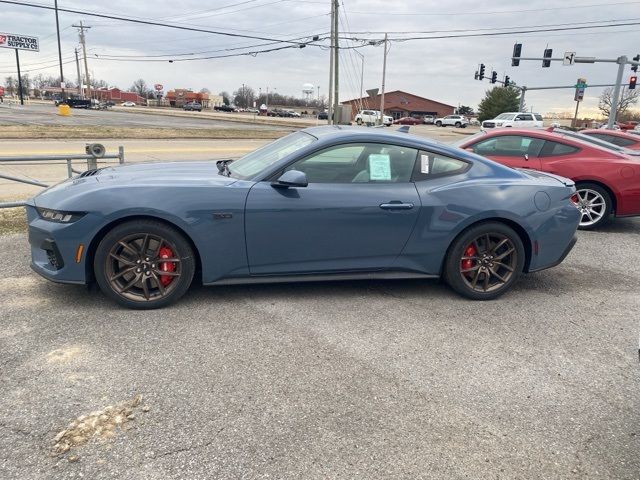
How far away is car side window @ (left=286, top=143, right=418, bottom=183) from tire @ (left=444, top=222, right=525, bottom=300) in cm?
77

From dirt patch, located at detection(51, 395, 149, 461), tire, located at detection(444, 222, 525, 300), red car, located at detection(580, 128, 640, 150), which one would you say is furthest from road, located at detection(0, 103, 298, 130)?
dirt patch, located at detection(51, 395, 149, 461)

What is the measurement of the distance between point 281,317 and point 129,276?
1.20 meters

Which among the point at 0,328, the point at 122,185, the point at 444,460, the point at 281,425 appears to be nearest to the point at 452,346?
the point at 444,460

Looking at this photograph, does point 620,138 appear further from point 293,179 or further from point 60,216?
point 60,216

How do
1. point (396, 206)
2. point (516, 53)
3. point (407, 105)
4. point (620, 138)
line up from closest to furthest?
point (396, 206) < point (620, 138) < point (516, 53) < point (407, 105)

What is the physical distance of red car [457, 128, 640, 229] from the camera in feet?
23.5

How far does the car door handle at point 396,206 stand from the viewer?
4160 mm

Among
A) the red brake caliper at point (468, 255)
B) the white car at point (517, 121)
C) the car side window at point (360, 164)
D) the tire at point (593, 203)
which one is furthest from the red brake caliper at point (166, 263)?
the white car at point (517, 121)

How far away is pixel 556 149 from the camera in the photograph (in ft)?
24.9

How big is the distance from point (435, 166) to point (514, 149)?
158 inches

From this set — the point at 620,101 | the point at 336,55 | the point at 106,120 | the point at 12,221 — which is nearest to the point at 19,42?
the point at 106,120

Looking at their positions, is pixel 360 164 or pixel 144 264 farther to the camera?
pixel 360 164

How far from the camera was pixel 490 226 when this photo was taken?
4.39m

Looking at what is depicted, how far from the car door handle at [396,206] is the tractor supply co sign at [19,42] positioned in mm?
69050
